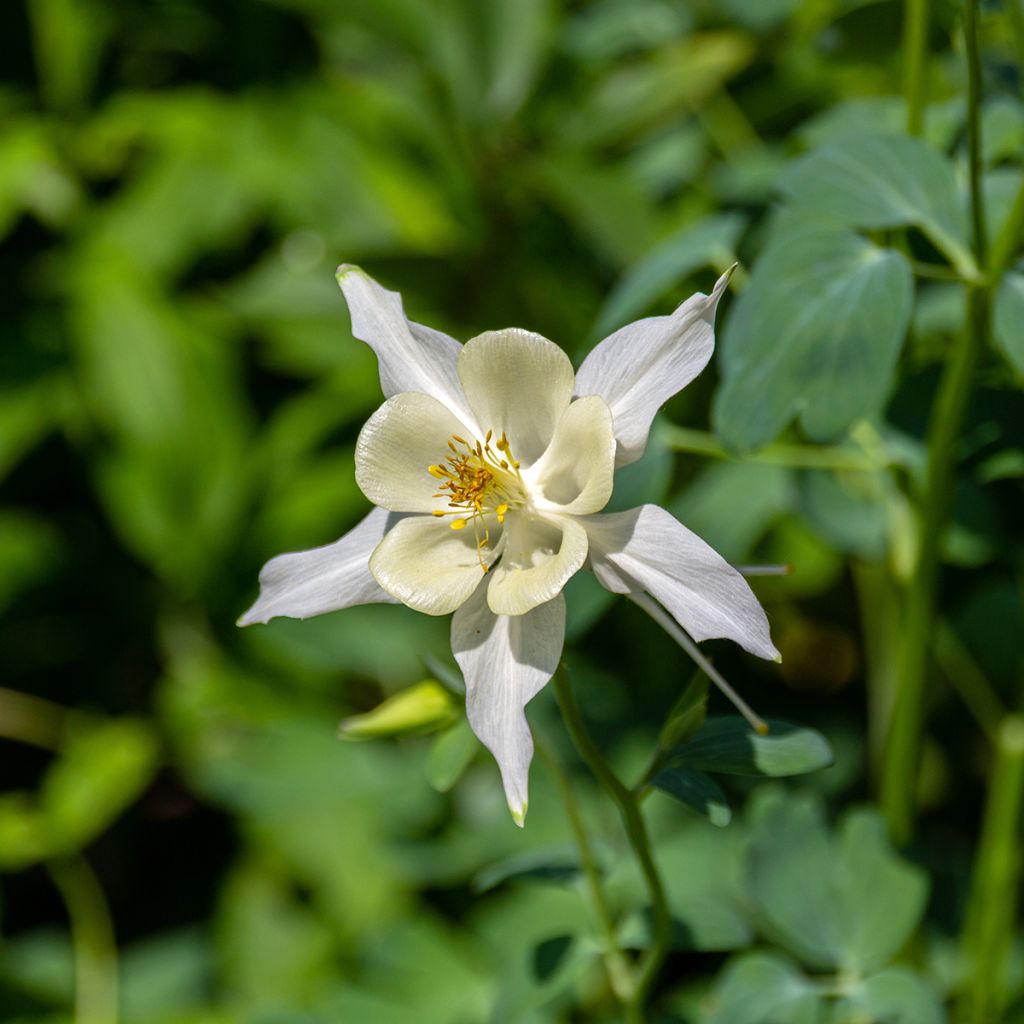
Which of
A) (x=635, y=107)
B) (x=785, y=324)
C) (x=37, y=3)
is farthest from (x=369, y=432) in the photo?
(x=37, y=3)

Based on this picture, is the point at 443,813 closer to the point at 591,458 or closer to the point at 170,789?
the point at 170,789

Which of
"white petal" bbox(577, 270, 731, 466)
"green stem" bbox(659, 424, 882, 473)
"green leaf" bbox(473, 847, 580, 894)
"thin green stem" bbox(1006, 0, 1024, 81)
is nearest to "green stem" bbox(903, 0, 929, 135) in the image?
"thin green stem" bbox(1006, 0, 1024, 81)

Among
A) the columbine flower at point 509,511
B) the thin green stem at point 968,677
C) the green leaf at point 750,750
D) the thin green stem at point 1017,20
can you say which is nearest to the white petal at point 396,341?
the columbine flower at point 509,511

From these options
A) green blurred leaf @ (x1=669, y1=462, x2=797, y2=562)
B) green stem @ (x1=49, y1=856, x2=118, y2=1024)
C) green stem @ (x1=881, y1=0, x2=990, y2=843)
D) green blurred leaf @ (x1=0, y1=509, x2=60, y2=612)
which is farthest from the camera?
green blurred leaf @ (x1=0, y1=509, x2=60, y2=612)

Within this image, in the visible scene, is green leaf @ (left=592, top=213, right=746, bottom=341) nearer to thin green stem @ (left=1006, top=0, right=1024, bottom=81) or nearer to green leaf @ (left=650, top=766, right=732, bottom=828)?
thin green stem @ (left=1006, top=0, right=1024, bottom=81)

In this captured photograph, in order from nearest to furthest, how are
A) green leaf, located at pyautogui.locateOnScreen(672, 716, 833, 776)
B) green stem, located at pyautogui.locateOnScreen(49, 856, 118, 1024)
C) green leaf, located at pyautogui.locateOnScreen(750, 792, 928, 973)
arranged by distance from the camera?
green leaf, located at pyautogui.locateOnScreen(672, 716, 833, 776) → green leaf, located at pyautogui.locateOnScreen(750, 792, 928, 973) → green stem, located at pyautogui.locateOnScreen(49, 856, 118, 1024)

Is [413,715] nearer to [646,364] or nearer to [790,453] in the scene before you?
[646,364]
